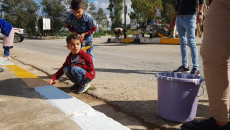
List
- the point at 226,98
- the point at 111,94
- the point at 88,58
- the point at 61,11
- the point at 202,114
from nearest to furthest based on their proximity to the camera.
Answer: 1. the point at 226,98
2. the point at 202,114
3. the point at 111,94
4. the point at 88,58
5. the point at 61,11

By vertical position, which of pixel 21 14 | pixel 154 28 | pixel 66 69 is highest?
pixel 21 14

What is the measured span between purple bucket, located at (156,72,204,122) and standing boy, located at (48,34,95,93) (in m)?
1.20

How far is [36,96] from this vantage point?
2422mm

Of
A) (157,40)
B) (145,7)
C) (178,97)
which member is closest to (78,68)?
(178,97)

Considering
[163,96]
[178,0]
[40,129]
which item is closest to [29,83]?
[40,129]

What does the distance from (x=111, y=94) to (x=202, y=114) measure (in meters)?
1.09

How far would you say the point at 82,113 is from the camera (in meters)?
1.93

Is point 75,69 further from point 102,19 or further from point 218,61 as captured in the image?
point 102,19

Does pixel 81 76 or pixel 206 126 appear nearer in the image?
pixel 206 126

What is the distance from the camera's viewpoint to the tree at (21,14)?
110 ft

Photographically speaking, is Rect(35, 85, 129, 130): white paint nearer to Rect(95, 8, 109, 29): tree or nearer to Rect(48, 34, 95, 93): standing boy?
Rect(48, 34, 95, 93): standing boy

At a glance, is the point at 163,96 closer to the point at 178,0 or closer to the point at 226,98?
the point at 226,98

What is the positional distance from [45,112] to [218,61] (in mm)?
1569

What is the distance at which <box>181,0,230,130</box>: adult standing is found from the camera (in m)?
1.41
